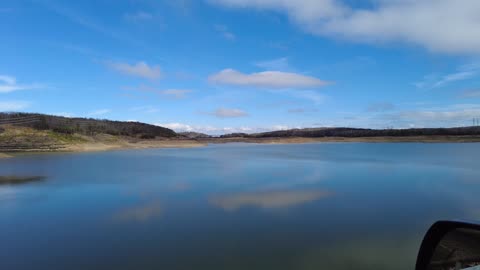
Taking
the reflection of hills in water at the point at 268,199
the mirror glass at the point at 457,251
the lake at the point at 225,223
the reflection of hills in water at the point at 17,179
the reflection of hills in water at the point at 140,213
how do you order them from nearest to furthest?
the mirror glass at the point at 457,251 < the lake at the point at 225,223 < the reflection of hills in water at the point at 140,213 < the reflection of hills in water at the point at 268,199 < the reflection of hills in water at the point at 17,179

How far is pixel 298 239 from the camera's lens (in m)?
5.87

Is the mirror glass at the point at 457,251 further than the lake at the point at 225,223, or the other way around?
the lake at the point at 225,223

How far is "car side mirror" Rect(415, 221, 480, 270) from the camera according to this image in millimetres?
2199

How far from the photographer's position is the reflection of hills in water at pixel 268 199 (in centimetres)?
889

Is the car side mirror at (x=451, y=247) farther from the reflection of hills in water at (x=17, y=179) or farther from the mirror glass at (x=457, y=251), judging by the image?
the reflection of hills in water at (x=17, y=179)

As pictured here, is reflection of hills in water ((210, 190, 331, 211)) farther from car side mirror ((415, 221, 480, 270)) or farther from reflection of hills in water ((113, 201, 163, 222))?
car side mirror ((415, 221, 480, 270))

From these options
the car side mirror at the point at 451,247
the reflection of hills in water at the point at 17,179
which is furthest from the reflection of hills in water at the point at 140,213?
the reflection of hills in water at the point at 17,179

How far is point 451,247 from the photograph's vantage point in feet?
7.91

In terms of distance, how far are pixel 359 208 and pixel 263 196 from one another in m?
2.86

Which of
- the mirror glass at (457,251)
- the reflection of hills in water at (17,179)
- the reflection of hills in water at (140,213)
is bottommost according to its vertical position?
the reflection of hills in water at (17,179)

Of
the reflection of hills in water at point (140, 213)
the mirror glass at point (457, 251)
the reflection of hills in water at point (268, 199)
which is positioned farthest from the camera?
the reflection of hills in water at point (268, 199)

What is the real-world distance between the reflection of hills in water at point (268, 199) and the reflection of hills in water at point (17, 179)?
29.3 ft

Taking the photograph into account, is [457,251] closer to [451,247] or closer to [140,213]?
[451,247]

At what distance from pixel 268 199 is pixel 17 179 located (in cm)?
1149
